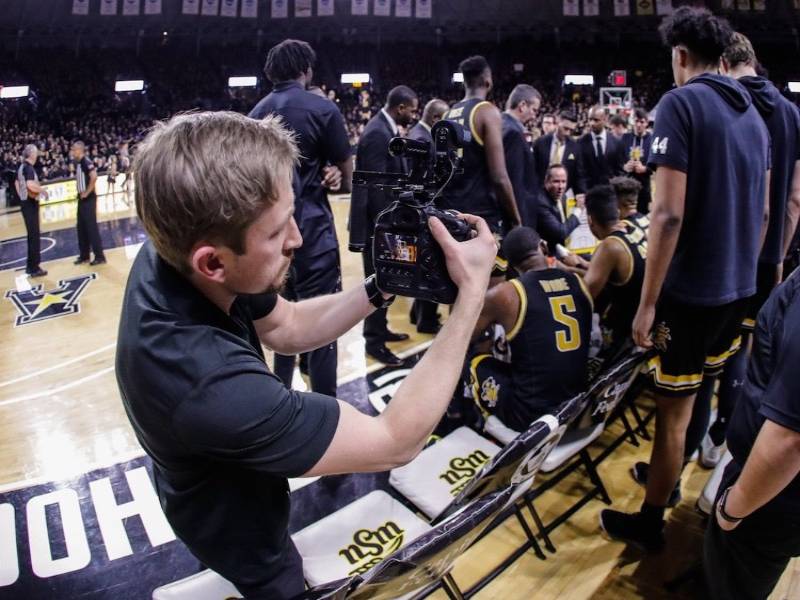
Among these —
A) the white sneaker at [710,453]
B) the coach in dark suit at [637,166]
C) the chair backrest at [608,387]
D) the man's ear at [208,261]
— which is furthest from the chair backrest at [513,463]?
the coach in dark suit at [637,166]

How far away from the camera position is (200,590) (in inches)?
72.1

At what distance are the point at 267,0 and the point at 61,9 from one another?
22.0 ft

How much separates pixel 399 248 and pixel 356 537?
125 centimetres

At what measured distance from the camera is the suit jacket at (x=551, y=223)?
17.5 ft

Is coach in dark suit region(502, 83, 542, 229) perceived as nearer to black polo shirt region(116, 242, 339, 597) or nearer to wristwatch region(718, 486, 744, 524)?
wristwatch region(718, 486, 744, 524)

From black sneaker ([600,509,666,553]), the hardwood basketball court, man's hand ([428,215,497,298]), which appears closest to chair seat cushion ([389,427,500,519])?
the hardwood basketball court

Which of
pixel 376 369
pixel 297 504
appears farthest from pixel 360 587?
pixel 376 369

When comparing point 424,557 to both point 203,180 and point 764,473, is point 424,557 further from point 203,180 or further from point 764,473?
point 203,180

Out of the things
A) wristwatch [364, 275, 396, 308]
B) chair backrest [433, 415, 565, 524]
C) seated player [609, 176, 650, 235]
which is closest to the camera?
wristwatch [364, 275, 396, 308]

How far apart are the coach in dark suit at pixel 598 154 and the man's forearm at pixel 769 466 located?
5.12 metres

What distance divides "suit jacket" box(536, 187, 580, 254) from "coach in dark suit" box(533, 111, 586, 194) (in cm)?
78

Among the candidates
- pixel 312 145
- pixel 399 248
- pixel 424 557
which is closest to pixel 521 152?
pixel 312 145

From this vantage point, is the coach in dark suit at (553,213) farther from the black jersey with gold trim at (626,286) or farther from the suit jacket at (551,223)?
the black jersey with gold trim at (626,286)

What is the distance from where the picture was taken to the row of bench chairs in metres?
1.53
